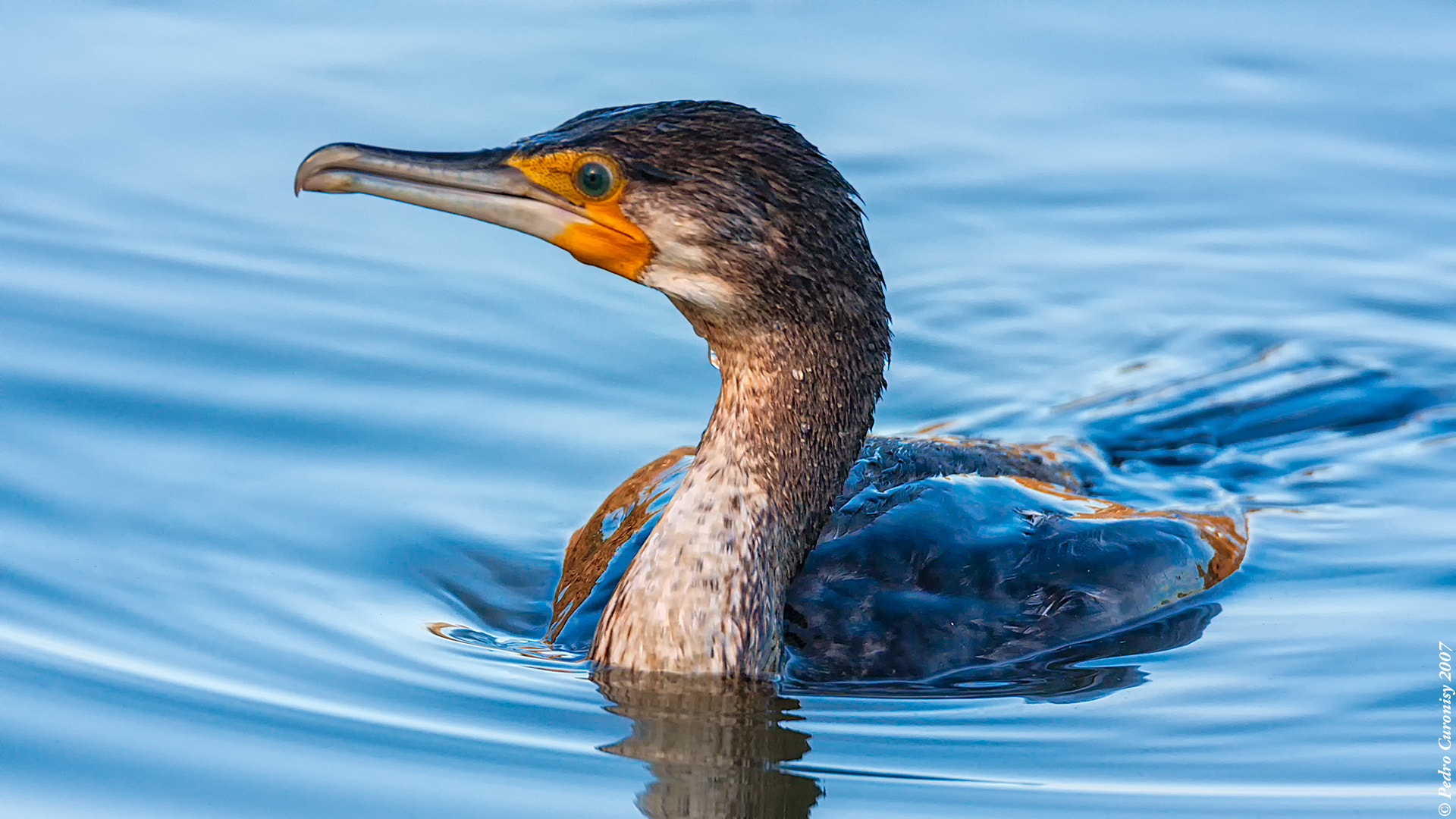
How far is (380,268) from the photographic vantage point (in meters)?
7.14

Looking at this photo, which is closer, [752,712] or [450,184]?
[450,184]

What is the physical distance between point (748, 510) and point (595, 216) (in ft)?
2.71

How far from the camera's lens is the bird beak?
4.34 metres

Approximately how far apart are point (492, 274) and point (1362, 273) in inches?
141

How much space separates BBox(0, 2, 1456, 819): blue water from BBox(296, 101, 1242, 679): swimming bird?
239 millimetres

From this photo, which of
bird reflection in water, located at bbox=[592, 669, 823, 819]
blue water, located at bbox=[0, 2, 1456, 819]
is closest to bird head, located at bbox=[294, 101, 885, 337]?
bird reflection in water, located at bbox=[592, 669, 823, 819]

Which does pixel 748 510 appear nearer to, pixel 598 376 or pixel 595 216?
pixel 595 216

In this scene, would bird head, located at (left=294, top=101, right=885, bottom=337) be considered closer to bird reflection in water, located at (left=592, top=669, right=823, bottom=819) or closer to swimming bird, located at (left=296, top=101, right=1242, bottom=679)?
swimming bird, located at (left=296, top=101, right=1242, bottom=679)

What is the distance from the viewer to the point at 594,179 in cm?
444

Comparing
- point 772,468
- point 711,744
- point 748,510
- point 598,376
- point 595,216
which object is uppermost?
point 598,376

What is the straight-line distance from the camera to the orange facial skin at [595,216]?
444 cm

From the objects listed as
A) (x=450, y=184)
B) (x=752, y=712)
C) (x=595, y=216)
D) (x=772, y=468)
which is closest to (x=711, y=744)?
(x=752, y=712)

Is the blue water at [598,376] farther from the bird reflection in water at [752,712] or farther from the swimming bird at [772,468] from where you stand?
the swimming bird at [772,468]

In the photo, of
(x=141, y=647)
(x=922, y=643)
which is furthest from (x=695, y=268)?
(x=141, y=647)
